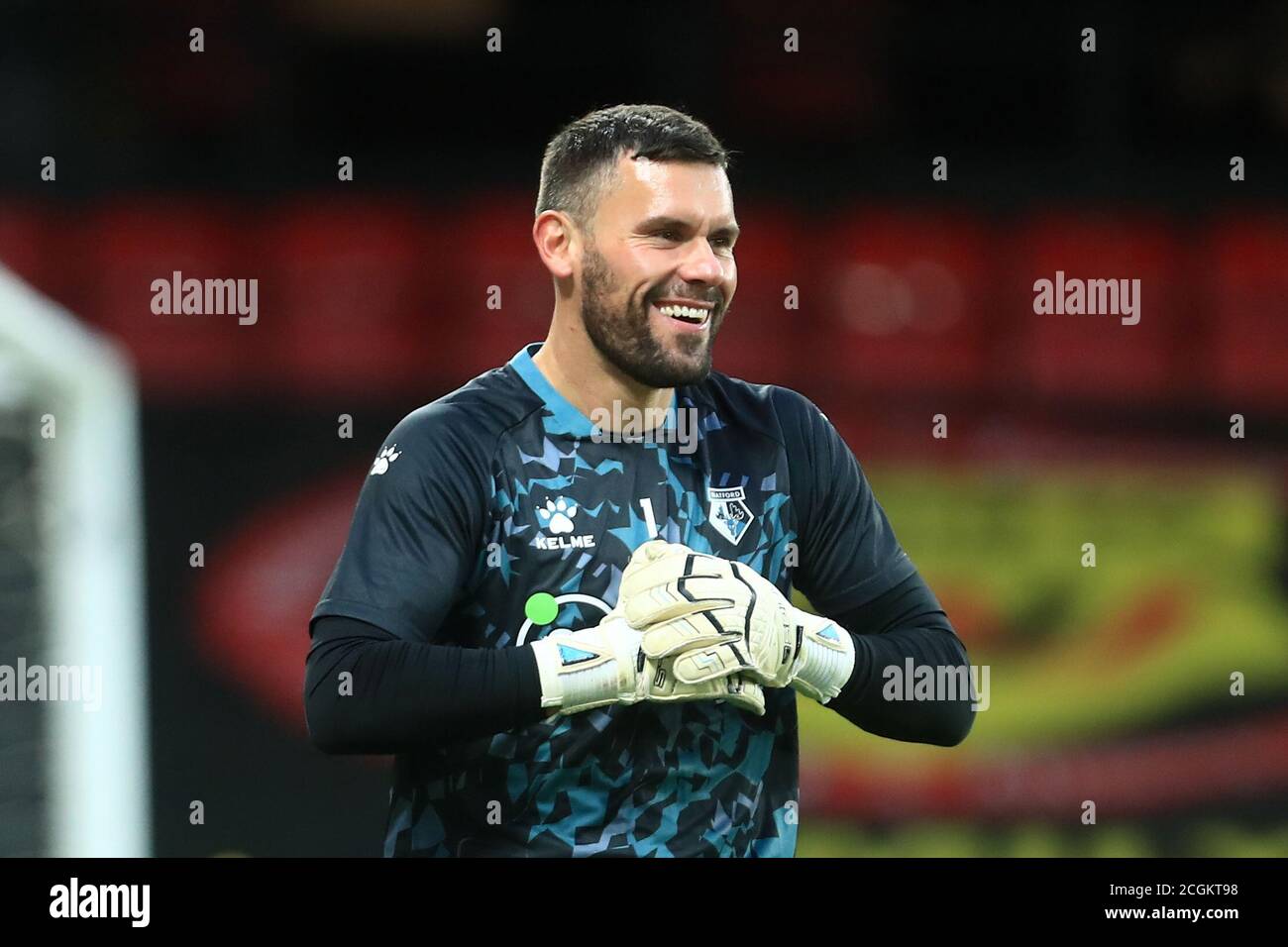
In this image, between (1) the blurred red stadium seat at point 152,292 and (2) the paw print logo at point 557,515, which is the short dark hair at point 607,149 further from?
(1) the blurred red stadium seat at point 152,292

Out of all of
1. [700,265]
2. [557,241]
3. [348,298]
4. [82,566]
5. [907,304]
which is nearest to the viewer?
[700,265]

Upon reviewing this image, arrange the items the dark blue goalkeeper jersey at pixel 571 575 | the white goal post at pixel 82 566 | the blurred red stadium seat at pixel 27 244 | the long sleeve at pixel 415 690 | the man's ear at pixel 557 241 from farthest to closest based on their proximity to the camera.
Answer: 1. the blurred red stadium seat at pixel 27 244
2. the white goal post at pixel 82 566
3. the man's ear at pixel 557 241
4. the dark blue goalkeeper jersey at pixel 571 575
5. the long sleeve at pixel 415 690

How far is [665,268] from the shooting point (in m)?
3.08

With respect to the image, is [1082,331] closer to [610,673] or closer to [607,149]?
[607,149]

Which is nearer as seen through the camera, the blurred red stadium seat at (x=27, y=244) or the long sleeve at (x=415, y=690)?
the long sleeve at (x=415, y=690)

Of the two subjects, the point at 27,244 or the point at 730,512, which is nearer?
the point at 730,512

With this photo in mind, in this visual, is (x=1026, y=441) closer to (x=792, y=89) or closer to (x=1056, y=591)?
(x=1056, y=591)

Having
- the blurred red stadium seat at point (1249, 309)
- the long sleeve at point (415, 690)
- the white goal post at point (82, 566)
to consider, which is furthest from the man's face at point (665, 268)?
the blurred red stadium seat at point (1249, 309)

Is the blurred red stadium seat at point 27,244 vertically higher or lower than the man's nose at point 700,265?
higher

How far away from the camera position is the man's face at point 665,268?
3080mm

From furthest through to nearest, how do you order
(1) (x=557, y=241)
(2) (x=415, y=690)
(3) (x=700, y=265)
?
1. (1) (x=557, y=241)
2. (3) (x=700, y=265)
3. (2) (x=415, y=690)

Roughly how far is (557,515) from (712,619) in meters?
0.37

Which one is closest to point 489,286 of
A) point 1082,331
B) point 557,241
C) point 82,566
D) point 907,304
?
point 907,304

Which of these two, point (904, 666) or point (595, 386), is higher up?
point (595, 386)
